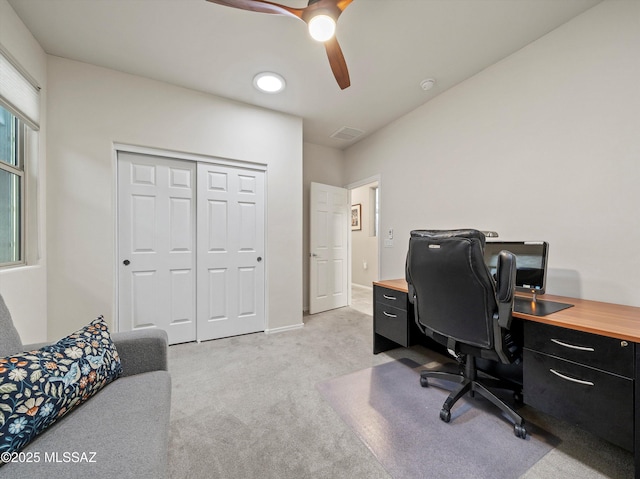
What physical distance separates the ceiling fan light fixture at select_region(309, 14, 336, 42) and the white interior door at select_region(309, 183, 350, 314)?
2182mm

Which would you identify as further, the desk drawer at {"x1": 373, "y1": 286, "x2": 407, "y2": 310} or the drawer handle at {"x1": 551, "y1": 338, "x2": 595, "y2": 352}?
the desk drawer at {"x1": 373, "y1": 286, "x2": 407, "y2": 310}

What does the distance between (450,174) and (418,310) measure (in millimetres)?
1606

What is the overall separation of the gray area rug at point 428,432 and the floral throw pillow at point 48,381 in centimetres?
131

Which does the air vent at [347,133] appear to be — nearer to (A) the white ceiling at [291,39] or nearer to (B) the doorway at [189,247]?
(A) the white ceiling at [291,39]

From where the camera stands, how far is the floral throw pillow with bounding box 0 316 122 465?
744 millimetres

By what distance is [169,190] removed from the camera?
259 centimetres

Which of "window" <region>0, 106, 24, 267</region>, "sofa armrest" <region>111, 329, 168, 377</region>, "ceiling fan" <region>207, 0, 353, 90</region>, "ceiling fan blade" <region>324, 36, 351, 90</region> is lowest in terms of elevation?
"sofa armrest" <region>111, 329, 168, 377</region>

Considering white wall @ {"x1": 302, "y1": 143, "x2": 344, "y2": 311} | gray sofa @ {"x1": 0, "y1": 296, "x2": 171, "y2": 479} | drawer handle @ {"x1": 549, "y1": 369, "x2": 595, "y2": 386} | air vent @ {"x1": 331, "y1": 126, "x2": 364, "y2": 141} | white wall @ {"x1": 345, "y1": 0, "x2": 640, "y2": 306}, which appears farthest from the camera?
white wall @ {"x1": 302, "y1": 143, "x2": 344, "y2": 311}

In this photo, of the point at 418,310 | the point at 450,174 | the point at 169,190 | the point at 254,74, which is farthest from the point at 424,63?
the point at 169,190

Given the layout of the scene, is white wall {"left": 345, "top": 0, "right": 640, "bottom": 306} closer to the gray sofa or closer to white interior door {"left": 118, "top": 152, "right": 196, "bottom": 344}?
the gray sofa

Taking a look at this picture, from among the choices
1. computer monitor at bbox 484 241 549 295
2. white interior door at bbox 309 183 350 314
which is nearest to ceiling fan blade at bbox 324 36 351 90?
computer monitor at bbox 484 241 549 295

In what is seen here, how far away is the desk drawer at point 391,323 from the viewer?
216 centimetres

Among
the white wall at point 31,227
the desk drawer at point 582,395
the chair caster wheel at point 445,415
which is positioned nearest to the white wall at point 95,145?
the white wall at point 31,227

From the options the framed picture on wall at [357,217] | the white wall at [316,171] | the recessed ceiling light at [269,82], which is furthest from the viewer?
the framed picture on wall at [357,217]
